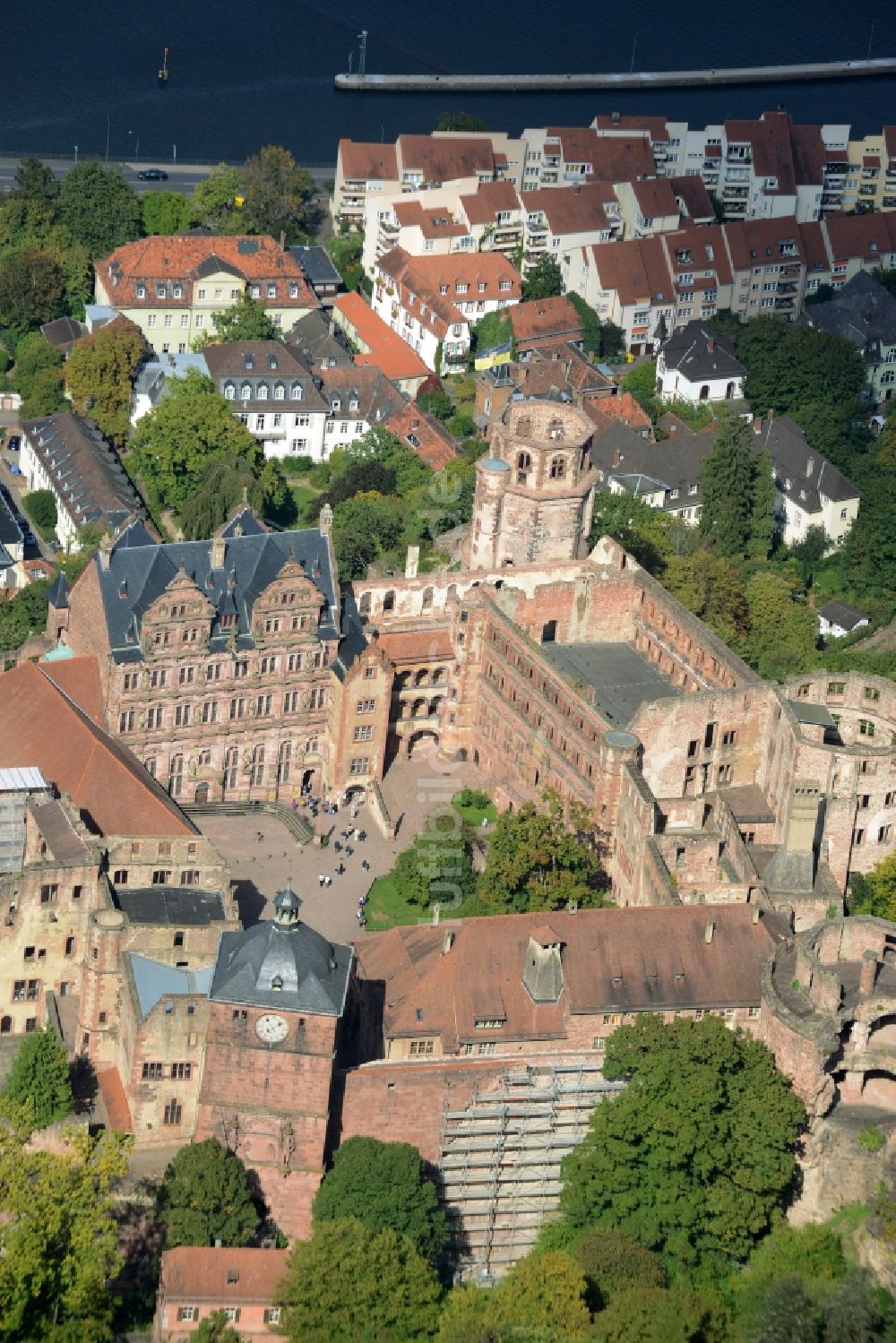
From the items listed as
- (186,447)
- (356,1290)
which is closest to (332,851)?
(356,1290)

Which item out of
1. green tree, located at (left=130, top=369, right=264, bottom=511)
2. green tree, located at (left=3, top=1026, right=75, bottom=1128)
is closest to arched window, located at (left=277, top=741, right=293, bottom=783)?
green tree, located at (left=3, top=1026, right=75, bottom=1128)

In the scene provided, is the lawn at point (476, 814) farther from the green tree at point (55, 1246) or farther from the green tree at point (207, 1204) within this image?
the green tree at point (55, 1246)

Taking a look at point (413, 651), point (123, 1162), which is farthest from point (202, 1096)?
point (413, 651)

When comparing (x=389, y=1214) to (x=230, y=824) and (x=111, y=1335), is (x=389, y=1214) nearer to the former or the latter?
(x=111, y=1335)

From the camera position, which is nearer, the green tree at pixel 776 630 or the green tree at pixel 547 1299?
the green tree at pixel 547 1299

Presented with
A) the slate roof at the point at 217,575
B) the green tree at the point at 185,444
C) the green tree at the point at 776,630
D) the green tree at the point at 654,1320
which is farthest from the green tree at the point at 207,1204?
the green tree at the point at 185,444

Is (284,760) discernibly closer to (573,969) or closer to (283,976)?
(573,969)
